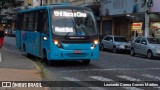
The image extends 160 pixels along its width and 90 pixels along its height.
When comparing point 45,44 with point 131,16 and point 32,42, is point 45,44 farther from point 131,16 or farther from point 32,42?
point 131,16

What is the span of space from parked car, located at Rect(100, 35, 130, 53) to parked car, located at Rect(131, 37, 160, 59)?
2812 millimetres

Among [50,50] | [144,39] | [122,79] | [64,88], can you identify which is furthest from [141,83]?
[144,39]

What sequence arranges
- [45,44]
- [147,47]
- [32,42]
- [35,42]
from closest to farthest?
[45,44], [35,42], [32,42], [147,47]

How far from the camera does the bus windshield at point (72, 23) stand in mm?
19094

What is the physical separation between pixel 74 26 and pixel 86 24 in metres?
0.61

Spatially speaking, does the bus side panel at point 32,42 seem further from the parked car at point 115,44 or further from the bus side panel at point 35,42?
the parked car at point 115,44

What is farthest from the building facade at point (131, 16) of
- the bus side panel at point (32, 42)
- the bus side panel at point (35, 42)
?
the bus side panel at point (35, 42)

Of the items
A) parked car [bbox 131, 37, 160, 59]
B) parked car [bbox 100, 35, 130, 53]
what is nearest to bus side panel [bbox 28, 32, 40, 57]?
parked car [bbox 131, 37, 160, 59]

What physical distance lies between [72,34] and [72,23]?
0.53m

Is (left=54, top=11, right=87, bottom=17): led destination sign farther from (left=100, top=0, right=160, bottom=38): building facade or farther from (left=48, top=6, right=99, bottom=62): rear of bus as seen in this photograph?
(left=100, top=0, right=160, bottom=38): building facade

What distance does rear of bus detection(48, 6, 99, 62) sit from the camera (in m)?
19.0

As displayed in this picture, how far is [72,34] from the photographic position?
62.7ft

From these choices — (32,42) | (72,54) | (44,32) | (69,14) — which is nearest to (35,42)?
(32,42)

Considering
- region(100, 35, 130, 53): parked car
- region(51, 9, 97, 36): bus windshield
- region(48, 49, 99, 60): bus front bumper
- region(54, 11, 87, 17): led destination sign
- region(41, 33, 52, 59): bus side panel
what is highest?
region(54, 11, 87, 17): led destination sign
